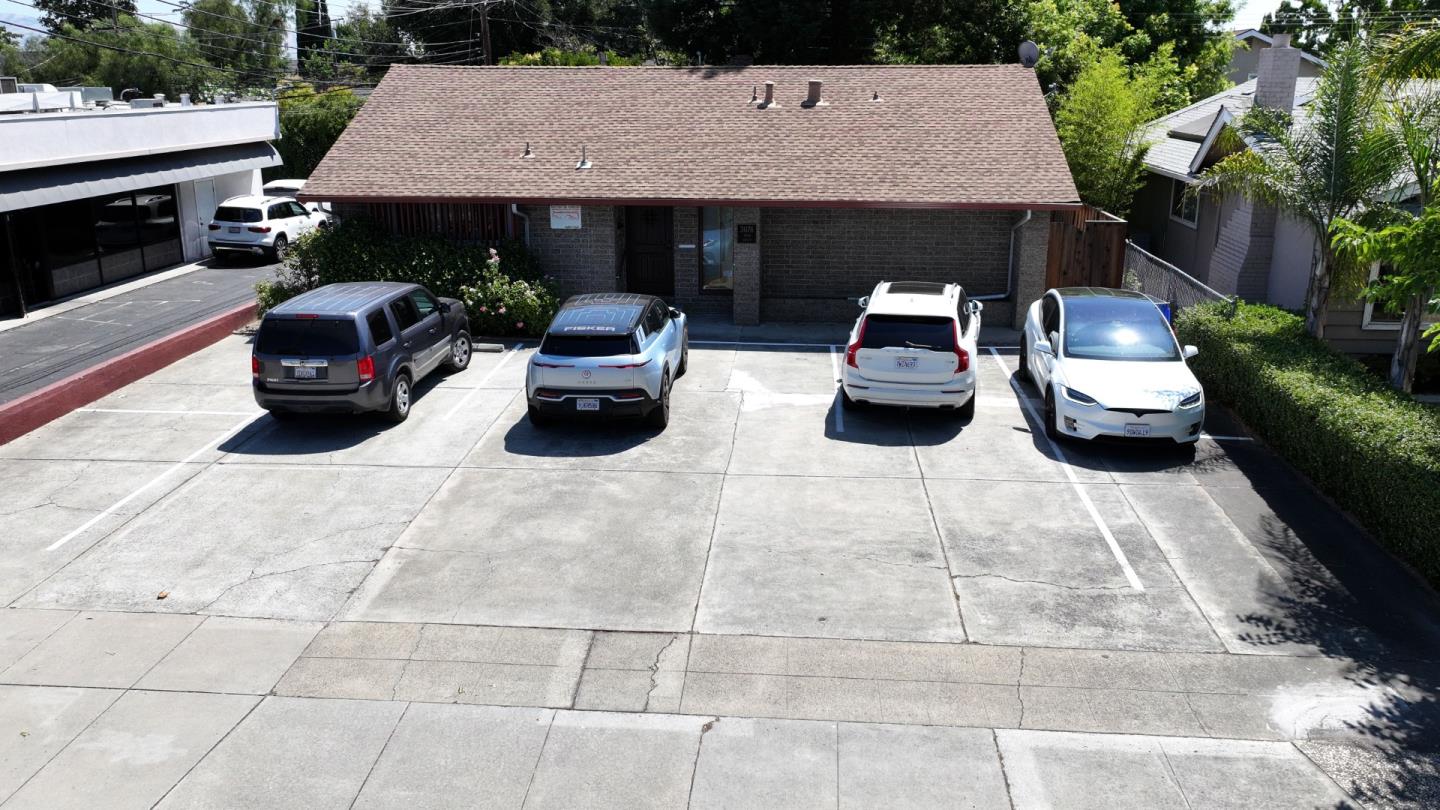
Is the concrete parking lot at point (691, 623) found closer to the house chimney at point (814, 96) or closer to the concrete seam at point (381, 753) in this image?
the concrete seam at point (381, 753)

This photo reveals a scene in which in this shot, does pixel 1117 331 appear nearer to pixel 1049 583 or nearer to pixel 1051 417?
pixel 1051 417

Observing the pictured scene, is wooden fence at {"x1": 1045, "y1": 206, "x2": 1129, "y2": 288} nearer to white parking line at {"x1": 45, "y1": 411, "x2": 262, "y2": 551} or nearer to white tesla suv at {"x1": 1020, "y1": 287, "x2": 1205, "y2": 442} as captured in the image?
white tesla suv at {"x1": 1020, "y1": 287, "x2": 1205, "y2": 442}

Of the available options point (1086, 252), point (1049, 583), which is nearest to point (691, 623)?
point (1049, 583)

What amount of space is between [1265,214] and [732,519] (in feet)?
42.5

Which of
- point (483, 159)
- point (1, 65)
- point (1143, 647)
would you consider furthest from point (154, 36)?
point (1143, 647)

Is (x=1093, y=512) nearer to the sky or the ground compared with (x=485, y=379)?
nearer to the ground

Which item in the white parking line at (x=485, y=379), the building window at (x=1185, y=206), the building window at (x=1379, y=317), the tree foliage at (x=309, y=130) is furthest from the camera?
the tree foliage at (x=309, y=130)

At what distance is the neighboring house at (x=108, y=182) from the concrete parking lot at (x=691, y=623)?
9364 millimetres

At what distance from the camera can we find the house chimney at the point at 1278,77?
18891 millimetres

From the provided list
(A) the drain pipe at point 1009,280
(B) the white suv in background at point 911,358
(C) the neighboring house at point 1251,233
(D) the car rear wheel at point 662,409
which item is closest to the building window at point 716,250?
(A) the drain pipe at point 1009,280

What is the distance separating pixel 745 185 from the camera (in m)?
20.5

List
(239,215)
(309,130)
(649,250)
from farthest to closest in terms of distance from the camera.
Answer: (309,130) → (239,215) → (649,250)

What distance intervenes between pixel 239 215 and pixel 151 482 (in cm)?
1750

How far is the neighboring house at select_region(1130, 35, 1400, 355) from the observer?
17.5 m
